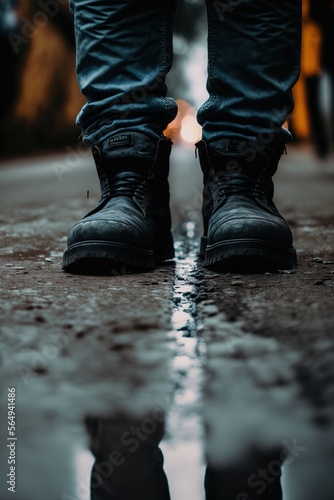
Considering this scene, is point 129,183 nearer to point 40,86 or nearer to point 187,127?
point 40,86

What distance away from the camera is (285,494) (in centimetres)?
54

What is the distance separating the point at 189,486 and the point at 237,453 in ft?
0.17

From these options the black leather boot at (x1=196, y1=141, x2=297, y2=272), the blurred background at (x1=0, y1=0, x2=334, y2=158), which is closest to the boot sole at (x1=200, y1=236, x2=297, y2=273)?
the black leather boot at (x1=196, y1=141, x2=297, y2=272)

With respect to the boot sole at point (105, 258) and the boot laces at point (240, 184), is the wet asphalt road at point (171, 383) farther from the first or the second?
the boot laces at point (240, 184)

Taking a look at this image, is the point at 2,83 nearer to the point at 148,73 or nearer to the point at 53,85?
the point at 53,85

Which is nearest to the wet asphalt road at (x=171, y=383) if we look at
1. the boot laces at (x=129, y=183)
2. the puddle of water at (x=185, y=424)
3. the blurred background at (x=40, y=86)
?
the puddle of water at (x=185, y=424)

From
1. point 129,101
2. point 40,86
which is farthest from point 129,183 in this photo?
point 40,86

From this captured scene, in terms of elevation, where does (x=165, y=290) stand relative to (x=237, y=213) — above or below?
below

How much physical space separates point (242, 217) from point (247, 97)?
0.31 meters

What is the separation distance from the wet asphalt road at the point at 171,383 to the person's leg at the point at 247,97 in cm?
28

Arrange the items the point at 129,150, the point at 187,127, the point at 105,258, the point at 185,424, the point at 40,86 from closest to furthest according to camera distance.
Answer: the point at 185,424, the point at 105,258, the point at 129,150, the point at 40,86, the point at 187,127

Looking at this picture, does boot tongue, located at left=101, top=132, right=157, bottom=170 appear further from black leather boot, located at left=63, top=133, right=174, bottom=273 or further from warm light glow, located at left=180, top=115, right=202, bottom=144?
warm light glow, located at left=180, top=115, right=202, bottom=144

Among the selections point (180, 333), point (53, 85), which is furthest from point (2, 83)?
point (180, 333)

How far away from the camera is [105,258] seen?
123 cm
